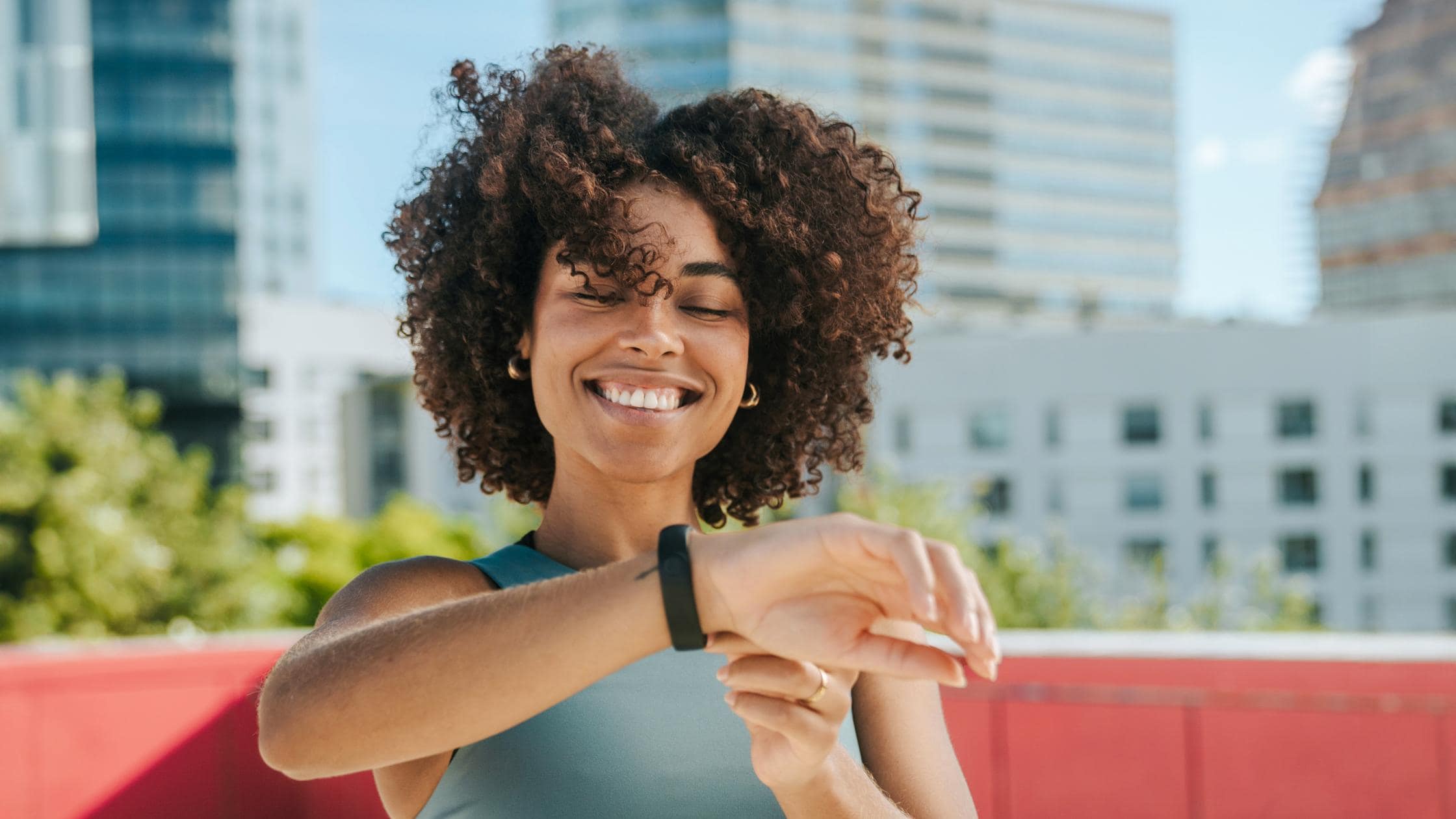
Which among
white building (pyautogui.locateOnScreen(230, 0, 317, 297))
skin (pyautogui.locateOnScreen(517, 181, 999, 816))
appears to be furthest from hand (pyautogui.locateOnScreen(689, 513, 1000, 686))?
white building (pyautogui.locateOnScreen(230, 0, 317, 297))

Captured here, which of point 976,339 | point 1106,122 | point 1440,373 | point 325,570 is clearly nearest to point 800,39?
point 1106,122

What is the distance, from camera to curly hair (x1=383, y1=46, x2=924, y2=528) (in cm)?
147

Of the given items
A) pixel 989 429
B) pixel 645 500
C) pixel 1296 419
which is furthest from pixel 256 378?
pixel 645 500

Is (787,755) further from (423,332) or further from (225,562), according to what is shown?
(225,562)

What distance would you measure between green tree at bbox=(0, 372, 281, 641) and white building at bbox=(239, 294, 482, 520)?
121 feet

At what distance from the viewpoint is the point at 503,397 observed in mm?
1736

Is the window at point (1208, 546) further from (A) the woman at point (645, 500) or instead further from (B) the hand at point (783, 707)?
(B) the hand at point (783, 707)

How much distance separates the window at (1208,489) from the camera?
66.2 metres

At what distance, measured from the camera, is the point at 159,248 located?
53.1 meters

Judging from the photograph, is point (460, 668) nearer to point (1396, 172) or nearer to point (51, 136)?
point (51, 136)

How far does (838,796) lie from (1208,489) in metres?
70.0

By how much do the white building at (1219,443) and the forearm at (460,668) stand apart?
61.6 metres

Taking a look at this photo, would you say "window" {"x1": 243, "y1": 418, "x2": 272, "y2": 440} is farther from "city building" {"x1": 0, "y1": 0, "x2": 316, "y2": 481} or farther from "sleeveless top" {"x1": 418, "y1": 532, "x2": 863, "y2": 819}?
"sleeveless top" {"x1": 418, "y1": 532, "x2": 863, "y2": 819}

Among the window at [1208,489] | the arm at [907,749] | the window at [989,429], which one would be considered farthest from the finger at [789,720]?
the window at [1208,489]
